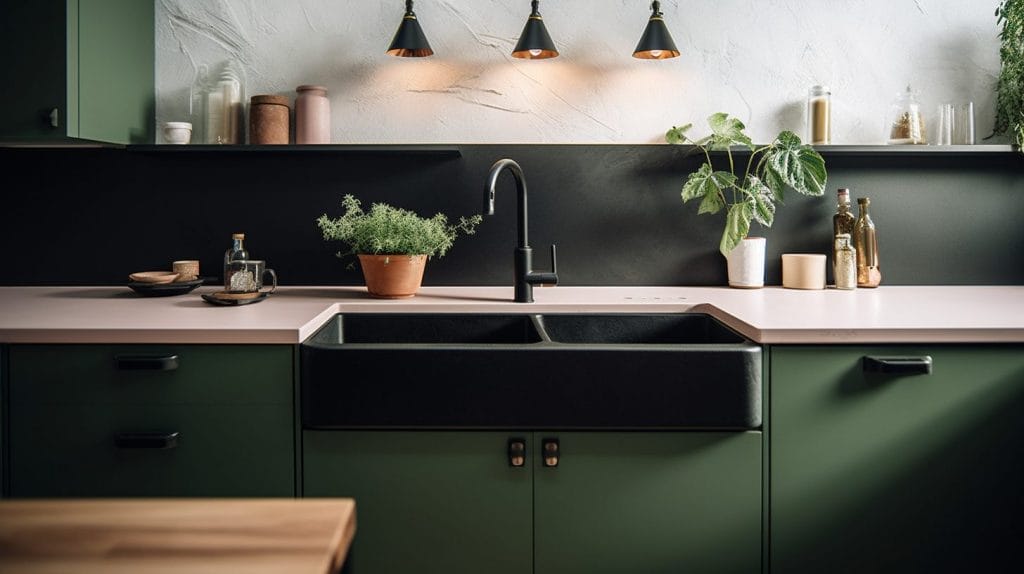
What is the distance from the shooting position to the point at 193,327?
1.64 metres

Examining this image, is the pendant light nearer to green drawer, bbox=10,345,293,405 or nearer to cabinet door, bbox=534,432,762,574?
cabinet door, bbox=534,432,762,574

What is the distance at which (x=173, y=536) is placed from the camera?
2.24 feet

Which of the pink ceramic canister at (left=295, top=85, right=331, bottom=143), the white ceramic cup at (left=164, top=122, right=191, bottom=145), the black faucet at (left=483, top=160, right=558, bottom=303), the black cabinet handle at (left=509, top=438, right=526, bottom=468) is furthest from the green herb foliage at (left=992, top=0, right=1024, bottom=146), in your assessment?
the white ceramic cup at (left=164, top=122, right=191, bottom=145)

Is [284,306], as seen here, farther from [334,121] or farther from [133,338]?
[334,121]

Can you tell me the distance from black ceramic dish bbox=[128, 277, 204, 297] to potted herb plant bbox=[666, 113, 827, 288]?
5.21 ft

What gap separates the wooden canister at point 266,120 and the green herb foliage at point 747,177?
127 centimetres

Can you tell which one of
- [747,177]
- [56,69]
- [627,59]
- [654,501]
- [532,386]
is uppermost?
[627,59]

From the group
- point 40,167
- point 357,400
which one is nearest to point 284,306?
point 357,400

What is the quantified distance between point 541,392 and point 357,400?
1.33 feet

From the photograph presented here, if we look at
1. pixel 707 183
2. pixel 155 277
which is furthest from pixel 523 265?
pixel 155 277

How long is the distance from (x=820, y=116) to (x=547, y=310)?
1.16 metres

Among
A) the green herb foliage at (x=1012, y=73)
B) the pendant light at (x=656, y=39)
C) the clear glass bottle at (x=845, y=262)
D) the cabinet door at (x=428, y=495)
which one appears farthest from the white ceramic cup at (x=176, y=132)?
the green herb foliage at (x=1012, y=73)

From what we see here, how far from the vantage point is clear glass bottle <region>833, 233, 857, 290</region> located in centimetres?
236

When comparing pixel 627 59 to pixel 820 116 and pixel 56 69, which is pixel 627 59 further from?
pixel 56 69
